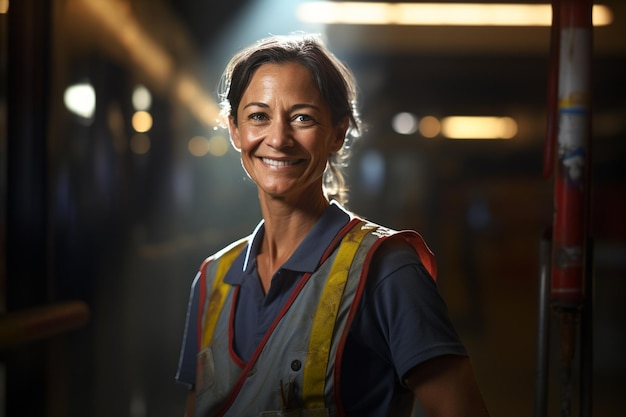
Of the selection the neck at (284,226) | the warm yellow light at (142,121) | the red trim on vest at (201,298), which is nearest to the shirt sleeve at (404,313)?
the neck at (284,226)

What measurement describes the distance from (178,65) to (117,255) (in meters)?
0.66

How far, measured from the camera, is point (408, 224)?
3537 mm

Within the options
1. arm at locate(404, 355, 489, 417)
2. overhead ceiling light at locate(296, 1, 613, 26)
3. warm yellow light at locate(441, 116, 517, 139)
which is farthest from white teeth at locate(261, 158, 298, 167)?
warm yellow light at locate(441, 116, 517, 139)

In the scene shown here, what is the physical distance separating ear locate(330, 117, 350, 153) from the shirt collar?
7cm

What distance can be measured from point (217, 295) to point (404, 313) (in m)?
0.25

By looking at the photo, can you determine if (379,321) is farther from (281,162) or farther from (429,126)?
(429,126)

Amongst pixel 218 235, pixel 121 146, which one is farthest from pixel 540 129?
pixel 121 146

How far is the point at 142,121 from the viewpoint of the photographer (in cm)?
273

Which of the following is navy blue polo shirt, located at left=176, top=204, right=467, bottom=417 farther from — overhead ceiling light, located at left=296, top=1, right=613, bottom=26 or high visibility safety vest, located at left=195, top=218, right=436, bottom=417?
overhead ceiling light, located at left=296, top=1, right=613, bottom=26

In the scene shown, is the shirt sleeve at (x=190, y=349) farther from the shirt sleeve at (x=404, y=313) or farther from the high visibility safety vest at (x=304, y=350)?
the shirt sleeve at (x=404, y=313)

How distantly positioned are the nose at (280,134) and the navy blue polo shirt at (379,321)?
0.35 ft

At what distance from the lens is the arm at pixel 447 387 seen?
0.67 m

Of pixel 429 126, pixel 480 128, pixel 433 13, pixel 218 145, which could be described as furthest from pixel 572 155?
pixel 480 128

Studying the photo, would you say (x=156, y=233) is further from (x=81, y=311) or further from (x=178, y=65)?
(x=81, y=311)
